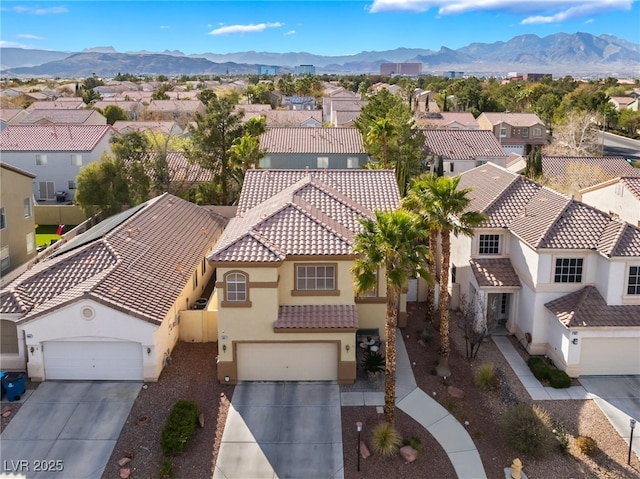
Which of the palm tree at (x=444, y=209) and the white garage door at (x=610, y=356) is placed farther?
the white garage door at (x=610, y=356)

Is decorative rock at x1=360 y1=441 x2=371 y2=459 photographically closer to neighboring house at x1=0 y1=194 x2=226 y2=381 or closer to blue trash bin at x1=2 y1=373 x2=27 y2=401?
neighboring house at x1=0 y1=194 x2=226 y2=381

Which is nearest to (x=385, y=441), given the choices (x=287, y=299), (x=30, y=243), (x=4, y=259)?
(x=287, y=299)

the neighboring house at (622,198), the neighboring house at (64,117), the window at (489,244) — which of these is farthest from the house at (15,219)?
the neighboring house at (64,117)

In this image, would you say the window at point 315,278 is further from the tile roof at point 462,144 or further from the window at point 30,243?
the tile roof at point 462,144

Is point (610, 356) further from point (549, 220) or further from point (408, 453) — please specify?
point (408, 453)

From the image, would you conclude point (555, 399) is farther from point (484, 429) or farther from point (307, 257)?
point (307, 257)

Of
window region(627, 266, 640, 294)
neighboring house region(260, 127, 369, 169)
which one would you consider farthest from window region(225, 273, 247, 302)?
neighboring house region(260, 127, 369, 169)

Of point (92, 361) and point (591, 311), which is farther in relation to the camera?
point (591, 311)
